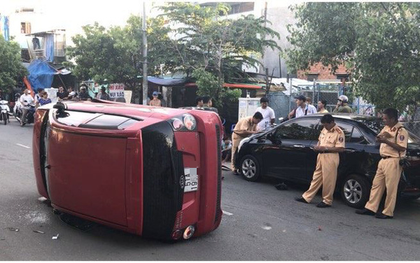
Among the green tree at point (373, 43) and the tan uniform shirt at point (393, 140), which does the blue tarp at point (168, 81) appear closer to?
the green tree at point (373, 43)

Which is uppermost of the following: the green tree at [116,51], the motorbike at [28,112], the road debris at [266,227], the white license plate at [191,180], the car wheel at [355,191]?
the green tree at [116,51]

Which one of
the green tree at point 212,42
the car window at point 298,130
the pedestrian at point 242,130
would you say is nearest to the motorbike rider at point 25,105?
the green tree at point 212,42

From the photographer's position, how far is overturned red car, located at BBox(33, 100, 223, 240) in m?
4.52

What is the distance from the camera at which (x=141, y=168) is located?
4445mm

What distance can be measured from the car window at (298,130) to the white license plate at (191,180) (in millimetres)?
3716

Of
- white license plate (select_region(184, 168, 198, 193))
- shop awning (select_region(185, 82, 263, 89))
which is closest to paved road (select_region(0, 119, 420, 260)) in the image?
white license plate (select_region(184, 168, 198, 193))

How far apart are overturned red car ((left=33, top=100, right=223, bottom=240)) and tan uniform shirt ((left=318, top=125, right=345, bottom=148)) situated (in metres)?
2.65

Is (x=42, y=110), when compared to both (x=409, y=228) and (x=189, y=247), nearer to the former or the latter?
(x=189, y=247)

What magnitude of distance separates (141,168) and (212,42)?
12363 millimetres

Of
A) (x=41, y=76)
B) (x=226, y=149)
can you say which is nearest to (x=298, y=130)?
(x=226, y=149)

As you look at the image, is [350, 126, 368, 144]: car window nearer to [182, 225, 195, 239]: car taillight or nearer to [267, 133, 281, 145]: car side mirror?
[267, 133, 281, 145]: car side mirror

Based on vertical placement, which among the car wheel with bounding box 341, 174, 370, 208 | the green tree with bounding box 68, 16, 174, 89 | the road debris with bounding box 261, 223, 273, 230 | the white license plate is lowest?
the road debris with bounding box 261, 223, 273, 230

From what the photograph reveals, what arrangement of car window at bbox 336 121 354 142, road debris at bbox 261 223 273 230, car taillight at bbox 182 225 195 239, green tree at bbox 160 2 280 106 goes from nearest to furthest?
car taillight at bbox 182 225 195 239 → road debris at bbox 261 223 273 230 → car window at bbox 336 121 354 142 → green tree at bbox 160 2 280 106

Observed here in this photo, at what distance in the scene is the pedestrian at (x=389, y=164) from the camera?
6391mm
